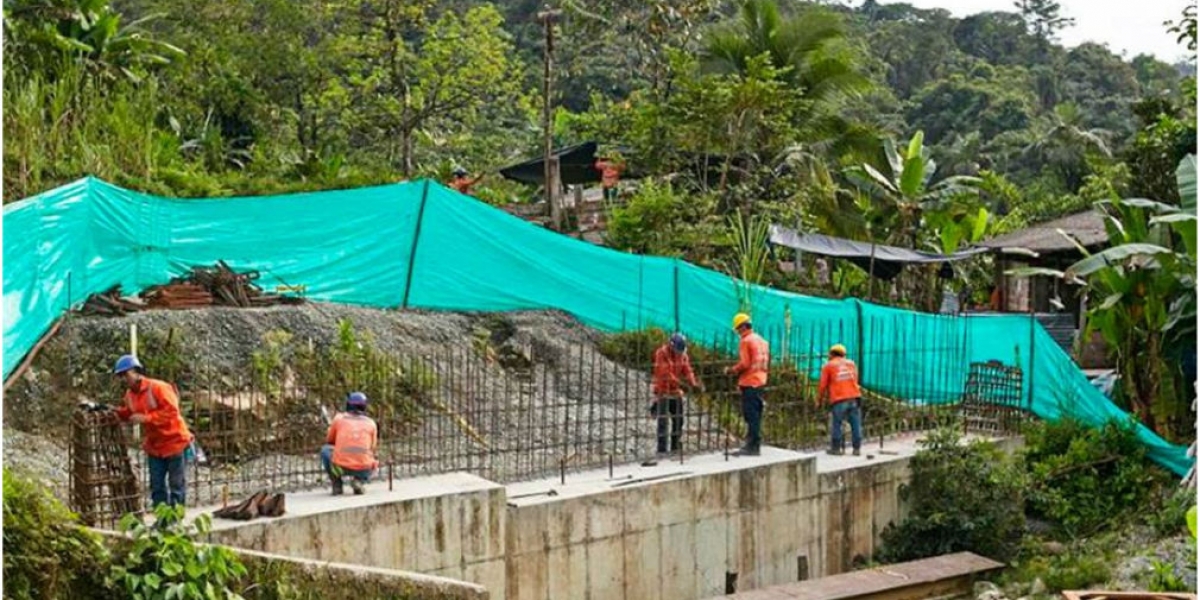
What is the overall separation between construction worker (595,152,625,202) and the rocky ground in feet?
20.8

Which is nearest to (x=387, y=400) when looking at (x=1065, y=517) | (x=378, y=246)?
(x=378, y=246)

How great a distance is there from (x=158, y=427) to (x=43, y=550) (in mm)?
2536

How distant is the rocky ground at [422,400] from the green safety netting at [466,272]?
0.39 m

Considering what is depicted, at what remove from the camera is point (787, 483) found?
42.3ft

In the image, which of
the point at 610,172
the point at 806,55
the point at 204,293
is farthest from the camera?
the point at 806,55

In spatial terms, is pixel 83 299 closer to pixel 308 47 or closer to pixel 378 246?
pixel 378 246

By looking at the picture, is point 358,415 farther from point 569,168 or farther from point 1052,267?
point 1052,267

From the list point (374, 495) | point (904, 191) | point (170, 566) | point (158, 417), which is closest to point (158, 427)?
point (158, 417)

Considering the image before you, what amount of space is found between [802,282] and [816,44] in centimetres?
547

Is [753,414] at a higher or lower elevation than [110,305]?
lower

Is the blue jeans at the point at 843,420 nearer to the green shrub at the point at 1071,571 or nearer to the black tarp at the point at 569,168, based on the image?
the green shrub at the point at 1071,571

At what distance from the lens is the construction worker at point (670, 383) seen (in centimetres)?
1301

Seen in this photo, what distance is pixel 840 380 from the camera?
13.9 metres

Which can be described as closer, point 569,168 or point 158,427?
point 158,427
